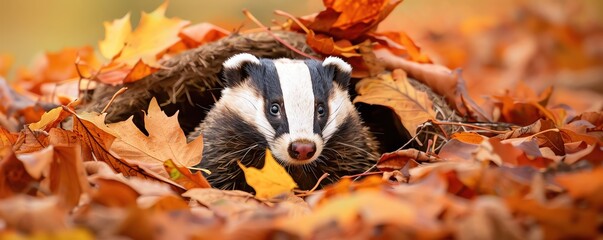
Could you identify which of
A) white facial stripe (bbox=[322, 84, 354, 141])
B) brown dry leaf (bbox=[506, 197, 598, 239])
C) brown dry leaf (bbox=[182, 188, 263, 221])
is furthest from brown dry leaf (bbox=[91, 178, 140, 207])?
white facial stripe (bbox=[322, 84, 354, 141])

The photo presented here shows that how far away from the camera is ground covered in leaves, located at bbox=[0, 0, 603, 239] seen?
1788 millimetres

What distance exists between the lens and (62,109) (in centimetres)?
280

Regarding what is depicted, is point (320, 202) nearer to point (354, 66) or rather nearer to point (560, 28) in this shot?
point (354, 66)

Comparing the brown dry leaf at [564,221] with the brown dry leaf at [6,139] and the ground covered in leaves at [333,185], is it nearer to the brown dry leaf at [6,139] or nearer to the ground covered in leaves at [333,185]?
the ground covered in leaves at [333,185]

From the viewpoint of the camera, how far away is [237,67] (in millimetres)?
3287

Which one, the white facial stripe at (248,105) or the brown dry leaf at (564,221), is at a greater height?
the brown dry leaf at (564,221)

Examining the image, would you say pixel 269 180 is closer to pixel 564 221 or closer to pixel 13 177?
pixel 13 177

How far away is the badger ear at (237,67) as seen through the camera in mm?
3243

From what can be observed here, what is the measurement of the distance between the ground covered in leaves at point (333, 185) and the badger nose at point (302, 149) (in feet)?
0.75

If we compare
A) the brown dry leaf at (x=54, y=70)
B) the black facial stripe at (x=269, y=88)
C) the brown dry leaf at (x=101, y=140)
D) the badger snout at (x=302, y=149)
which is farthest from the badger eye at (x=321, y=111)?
the brown dry leaf at (x=54, y=70)

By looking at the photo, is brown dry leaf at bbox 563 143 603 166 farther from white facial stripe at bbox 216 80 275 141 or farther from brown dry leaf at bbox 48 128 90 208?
brown dry leaf at bbox 48 128 90 208

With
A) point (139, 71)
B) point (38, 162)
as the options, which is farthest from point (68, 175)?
point (139, 71)

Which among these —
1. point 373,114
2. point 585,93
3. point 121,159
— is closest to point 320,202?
point 121,159

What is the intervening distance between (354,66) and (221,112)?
0.69 meters
